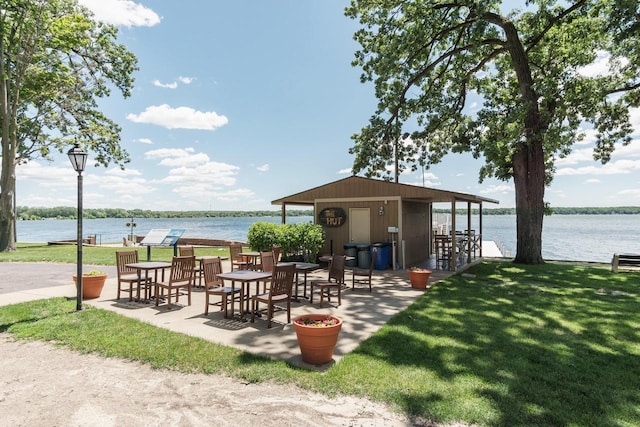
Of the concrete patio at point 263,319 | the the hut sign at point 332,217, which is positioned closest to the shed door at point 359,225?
the the hut sign at point 332,217

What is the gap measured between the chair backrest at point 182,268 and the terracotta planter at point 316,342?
335 cm

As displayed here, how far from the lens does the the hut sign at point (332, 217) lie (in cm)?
1225

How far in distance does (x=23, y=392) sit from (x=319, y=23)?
14.9m

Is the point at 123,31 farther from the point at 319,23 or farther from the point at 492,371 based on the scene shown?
the point at 492,371

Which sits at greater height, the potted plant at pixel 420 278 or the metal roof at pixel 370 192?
the metal roof at pixel 370 192

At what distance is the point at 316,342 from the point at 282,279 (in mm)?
1725

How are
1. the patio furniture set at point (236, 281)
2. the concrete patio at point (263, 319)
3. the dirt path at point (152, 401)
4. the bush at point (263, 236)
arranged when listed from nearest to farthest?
the dirt path at point (152, 401)
the concrete patio at point (263, 319)
the patio furniture set at point (236, 281)
the bush at point (263, 236)

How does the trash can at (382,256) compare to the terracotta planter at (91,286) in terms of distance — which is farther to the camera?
the trash can at (382,256)

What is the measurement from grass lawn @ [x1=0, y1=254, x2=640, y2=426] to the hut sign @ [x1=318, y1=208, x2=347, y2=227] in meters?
5.68

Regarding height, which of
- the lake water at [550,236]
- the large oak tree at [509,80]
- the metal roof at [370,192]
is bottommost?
the lake water at [550,236]

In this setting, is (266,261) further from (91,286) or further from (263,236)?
(263,236)

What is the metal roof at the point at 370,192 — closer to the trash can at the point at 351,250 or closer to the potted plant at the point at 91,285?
the trash can at the point at 351,250

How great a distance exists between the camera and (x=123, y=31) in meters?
20.6

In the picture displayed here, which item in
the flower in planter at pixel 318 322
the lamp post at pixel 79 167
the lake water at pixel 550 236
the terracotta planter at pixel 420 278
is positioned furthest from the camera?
the lake water at pixel 550 236
